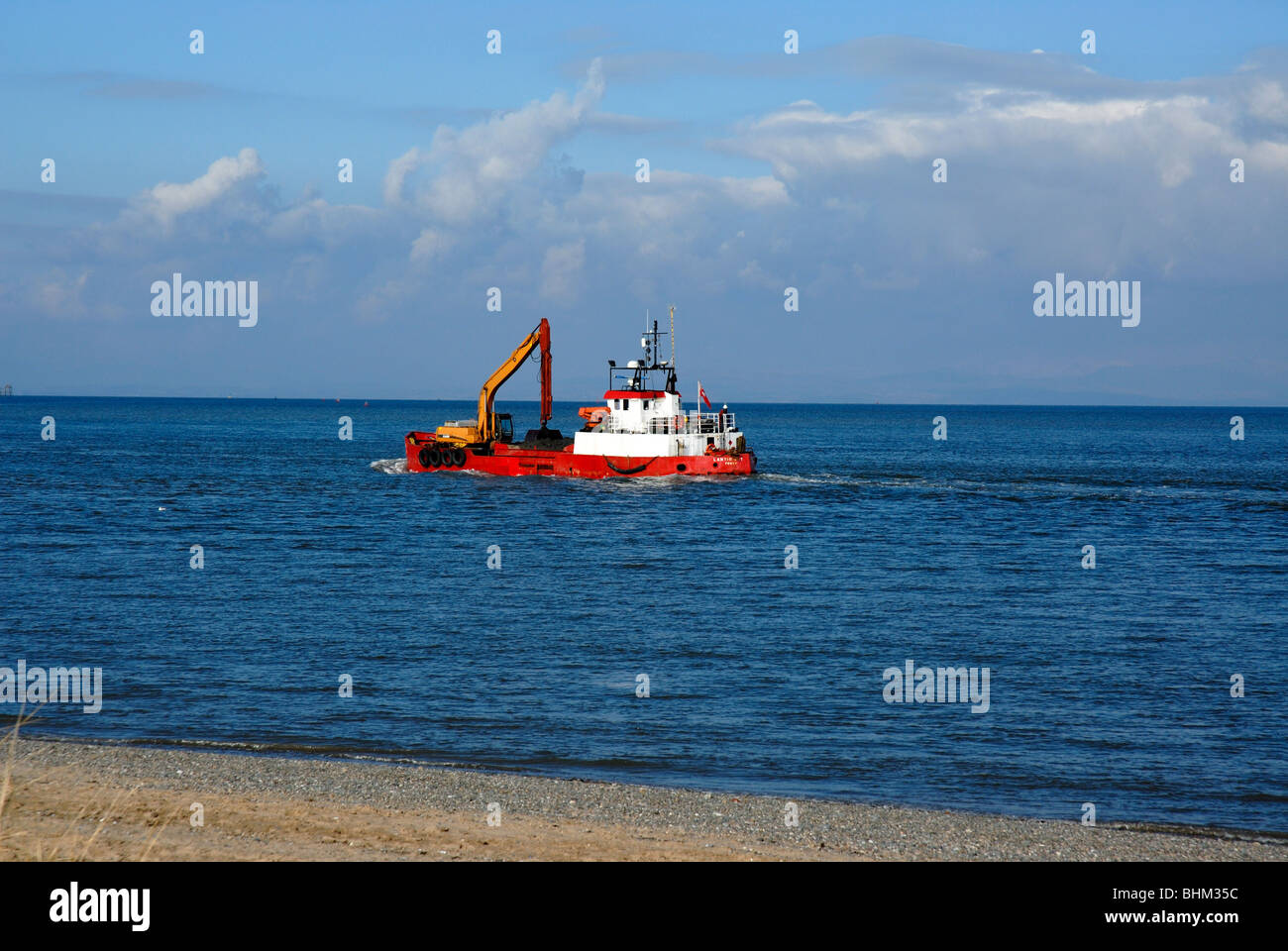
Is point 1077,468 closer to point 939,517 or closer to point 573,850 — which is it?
point 939,517

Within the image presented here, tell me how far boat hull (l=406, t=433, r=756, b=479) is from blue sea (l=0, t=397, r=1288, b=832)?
16.8ft

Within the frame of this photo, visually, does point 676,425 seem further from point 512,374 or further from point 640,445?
point 512,374

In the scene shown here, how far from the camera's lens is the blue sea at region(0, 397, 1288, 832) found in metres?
16.3

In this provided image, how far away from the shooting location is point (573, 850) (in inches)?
457

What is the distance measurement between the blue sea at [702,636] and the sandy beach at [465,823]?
1101 millimetres

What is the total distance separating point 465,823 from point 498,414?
5999 cm

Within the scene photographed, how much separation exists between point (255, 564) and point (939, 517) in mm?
28385

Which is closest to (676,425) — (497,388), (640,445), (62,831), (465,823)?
(640,445)

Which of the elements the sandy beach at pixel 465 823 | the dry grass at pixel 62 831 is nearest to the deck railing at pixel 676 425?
the sandy beach at pixel 465 823

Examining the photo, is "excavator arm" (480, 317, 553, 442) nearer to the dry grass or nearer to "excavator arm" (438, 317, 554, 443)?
"excavator arm" (438, 317, 554, 443)

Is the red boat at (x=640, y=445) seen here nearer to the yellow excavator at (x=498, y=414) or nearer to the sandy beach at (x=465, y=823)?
the yellow excavator at (x=498, y=414)

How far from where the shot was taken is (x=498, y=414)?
71688 mm
